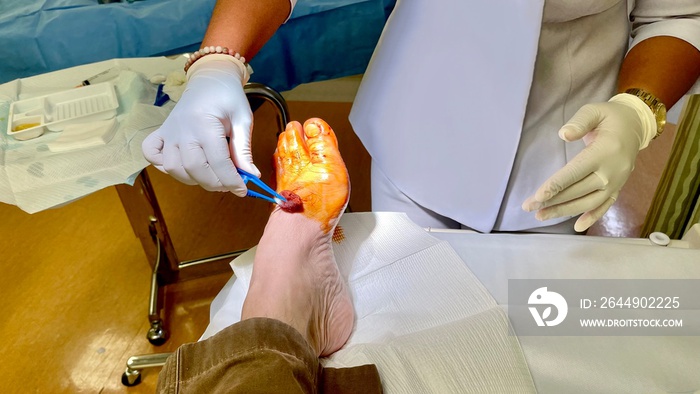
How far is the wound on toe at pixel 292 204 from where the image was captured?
2.95 feet

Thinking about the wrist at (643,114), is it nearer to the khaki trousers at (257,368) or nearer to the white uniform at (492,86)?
the white uniform at (492,86)

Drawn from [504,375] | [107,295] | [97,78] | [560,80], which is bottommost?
[107,295]

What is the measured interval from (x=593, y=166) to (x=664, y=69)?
9.9 inches

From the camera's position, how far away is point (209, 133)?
2.60 feet

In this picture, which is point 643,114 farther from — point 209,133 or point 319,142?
point 209,133

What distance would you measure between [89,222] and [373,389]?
1.72 meters

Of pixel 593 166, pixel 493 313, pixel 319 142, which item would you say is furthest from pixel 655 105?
pixel 319 142

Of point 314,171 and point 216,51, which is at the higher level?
point 216,51

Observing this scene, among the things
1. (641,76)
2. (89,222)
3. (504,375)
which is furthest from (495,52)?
(89,222)

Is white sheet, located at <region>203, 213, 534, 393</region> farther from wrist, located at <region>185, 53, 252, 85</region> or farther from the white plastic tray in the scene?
the white plastic tray

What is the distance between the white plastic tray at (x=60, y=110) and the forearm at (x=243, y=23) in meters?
0.55

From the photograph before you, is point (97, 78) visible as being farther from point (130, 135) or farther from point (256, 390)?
point (256, 390)

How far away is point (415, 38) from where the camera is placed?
924 millimetres

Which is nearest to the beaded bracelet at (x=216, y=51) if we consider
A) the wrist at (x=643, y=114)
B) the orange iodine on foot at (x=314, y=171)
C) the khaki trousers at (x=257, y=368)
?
the orange iodine on foot at (x=314, y=171)
